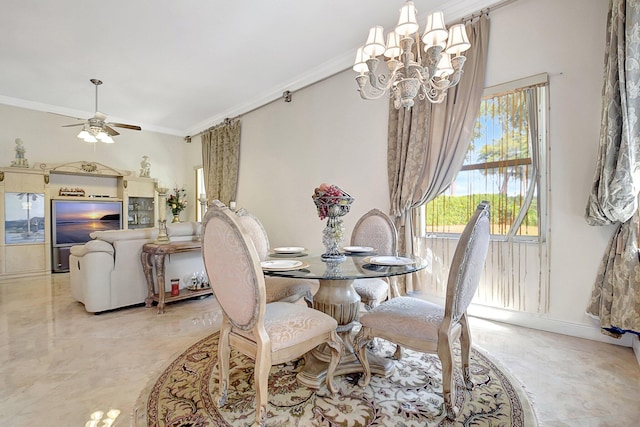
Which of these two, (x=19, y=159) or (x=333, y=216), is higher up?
(x=19, y=159)

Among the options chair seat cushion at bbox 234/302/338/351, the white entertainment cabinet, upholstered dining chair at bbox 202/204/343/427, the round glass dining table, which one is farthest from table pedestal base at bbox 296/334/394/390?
the white entertainment cabinet

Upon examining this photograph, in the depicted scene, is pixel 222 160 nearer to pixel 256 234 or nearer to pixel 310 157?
pixel 310 157

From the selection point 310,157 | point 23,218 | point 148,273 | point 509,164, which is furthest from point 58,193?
point 509,164

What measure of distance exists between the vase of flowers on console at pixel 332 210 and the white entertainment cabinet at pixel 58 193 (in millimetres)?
4920

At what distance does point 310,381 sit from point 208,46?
374cm

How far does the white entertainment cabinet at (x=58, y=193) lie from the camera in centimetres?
498

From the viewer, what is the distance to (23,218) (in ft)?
16.8

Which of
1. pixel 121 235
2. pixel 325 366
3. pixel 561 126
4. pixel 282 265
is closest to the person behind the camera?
pixel 282 265

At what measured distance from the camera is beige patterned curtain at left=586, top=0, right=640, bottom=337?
1931mm

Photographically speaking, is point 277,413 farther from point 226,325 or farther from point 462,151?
point 462,151

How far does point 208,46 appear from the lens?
3645 millimetres

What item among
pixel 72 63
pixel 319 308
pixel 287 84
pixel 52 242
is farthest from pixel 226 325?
pixel 52 242

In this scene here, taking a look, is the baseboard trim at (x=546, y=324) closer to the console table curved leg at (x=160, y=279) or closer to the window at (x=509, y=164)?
the window at (x=509, y=164)

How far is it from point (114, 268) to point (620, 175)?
14.5ft
